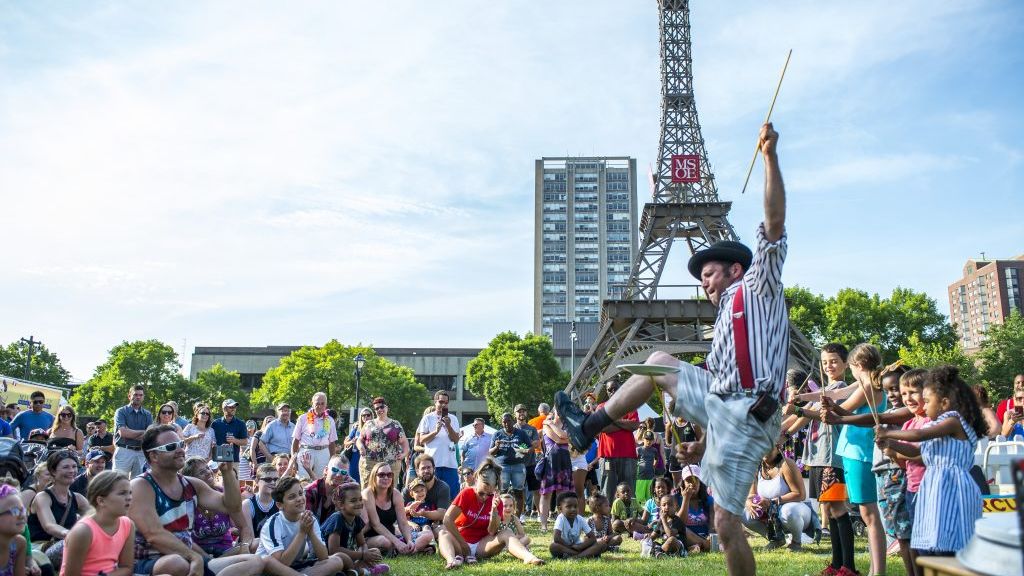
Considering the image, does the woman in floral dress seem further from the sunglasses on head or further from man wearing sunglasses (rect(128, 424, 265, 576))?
the sunglasses on head

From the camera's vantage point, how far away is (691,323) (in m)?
38.3

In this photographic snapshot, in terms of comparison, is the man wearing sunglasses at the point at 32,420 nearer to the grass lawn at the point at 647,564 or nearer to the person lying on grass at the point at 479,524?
the grass lawn at the point at 647,564

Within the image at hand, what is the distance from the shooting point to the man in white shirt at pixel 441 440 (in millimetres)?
11875

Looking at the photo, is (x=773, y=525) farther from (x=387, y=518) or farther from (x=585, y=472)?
(x=387, y=518)

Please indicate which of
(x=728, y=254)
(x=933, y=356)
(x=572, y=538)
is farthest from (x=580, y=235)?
(x=728, y=254)

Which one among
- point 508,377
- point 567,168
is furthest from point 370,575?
point 567,168

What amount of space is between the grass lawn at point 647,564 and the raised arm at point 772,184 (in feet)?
12.7

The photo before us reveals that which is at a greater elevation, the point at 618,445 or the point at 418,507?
the point at 618,445

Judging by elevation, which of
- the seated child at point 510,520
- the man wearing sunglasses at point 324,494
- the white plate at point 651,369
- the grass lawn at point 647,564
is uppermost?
the white plate at point 651,369

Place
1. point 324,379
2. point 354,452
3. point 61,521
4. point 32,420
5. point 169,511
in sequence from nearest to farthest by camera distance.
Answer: point 169,511
point 61,521
point 32,420
point 354,452
point 324,379

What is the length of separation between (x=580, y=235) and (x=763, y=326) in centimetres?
14739

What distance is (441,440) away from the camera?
11.9 metres

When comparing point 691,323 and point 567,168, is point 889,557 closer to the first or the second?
point 691,323

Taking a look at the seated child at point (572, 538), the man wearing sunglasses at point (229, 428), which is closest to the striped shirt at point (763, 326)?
the seated child at point (572, 538)
